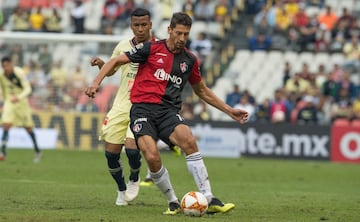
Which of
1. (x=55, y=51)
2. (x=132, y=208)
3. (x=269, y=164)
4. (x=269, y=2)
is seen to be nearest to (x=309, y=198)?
(x=132, y=208)

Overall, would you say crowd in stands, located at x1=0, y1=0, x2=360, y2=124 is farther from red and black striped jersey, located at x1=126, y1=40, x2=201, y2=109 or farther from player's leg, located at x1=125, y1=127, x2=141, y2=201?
red and black striped jersey, located at x1=126, y1=40, x2=201, y2=109

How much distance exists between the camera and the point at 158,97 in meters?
12.0

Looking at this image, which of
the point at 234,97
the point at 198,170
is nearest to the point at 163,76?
the point at 198,170

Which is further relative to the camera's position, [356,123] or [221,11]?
[221,11]

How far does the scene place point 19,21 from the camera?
34875 millimetres

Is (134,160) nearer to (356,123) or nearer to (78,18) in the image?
(356,123)

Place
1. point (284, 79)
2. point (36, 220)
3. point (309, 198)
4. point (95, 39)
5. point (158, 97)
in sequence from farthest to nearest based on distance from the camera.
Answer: point (284, 79)
point (95, 39)
point (309, 198)
point (158, 97)
point (36, 220)

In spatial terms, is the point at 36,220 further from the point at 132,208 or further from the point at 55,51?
the point at 55,51

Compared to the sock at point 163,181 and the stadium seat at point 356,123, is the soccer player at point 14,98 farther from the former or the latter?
the sock at point 163,181

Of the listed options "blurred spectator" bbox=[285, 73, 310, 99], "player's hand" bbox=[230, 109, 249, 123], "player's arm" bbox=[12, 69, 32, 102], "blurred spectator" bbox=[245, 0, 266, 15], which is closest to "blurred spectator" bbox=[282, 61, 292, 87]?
"blurred spectator" bbox=[285, 73, 310, 99]

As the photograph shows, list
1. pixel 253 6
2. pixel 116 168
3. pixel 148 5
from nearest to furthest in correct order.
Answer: pixel 116 168, pixel 148 5, pixel 253 6

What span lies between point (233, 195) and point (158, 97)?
4.26m

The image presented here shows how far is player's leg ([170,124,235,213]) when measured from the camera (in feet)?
38.2

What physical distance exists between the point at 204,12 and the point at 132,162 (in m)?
22.7
